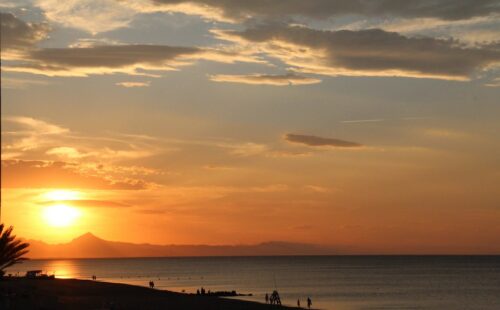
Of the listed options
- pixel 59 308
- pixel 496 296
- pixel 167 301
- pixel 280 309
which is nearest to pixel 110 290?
pixel 167 301

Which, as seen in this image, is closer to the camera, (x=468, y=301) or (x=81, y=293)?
(x=81, y=293)

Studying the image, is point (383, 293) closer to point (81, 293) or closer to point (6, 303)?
point (81, 293)

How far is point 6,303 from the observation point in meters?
55.8

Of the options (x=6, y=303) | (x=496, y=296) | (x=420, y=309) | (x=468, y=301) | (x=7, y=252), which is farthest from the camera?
(x=496, y=296)

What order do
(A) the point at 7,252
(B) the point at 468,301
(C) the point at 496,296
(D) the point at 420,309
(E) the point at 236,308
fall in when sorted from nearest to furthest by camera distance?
(A) the point at 7,252 < (E) the point at 236,308 < (D) the point at 420,309 < (B) the point at 468,301 < (C) the point at 496,296

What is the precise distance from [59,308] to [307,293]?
74.8 meters

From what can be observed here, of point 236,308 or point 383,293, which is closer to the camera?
point 236,308

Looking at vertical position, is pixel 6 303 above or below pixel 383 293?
below

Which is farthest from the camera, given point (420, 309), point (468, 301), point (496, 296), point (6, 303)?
point (496, 296)

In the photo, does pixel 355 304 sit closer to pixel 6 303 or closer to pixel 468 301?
pixel 468 301

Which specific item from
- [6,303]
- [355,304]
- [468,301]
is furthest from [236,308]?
[468,301]

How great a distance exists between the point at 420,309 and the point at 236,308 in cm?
3445

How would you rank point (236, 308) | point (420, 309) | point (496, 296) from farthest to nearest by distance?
point (496, 296), point (420, 309), point (236, 308)

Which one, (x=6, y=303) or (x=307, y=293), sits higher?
(x=307, y=293)
